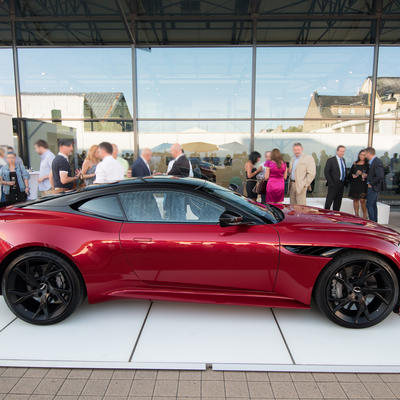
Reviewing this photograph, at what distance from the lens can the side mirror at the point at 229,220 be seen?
275cm

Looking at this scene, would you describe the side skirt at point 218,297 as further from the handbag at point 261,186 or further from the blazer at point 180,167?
the handbag at point 261,186

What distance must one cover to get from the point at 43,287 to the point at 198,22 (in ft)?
30.8

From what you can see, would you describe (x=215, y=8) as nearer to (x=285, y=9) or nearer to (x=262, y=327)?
(x=285, y=9)

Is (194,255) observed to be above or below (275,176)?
below

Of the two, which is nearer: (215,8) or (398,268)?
(398,268)

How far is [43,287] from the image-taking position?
2863 millimetres

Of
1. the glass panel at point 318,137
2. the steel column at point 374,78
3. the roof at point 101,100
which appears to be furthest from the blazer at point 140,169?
the steel column at point 374,78

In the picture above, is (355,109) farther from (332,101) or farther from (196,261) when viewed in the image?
(196,261)

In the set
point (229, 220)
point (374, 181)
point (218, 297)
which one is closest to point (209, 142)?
point (374, 181)

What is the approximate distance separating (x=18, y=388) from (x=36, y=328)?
2.48 feet

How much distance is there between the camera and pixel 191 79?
1014 centimetres

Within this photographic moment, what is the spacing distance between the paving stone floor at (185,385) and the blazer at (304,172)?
4297 millimetres

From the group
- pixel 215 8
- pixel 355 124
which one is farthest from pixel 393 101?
pixel 215 8

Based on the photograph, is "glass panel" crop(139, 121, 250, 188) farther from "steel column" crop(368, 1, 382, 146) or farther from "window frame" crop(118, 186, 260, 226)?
"window frame" crop(118, 186, 260, 226)
